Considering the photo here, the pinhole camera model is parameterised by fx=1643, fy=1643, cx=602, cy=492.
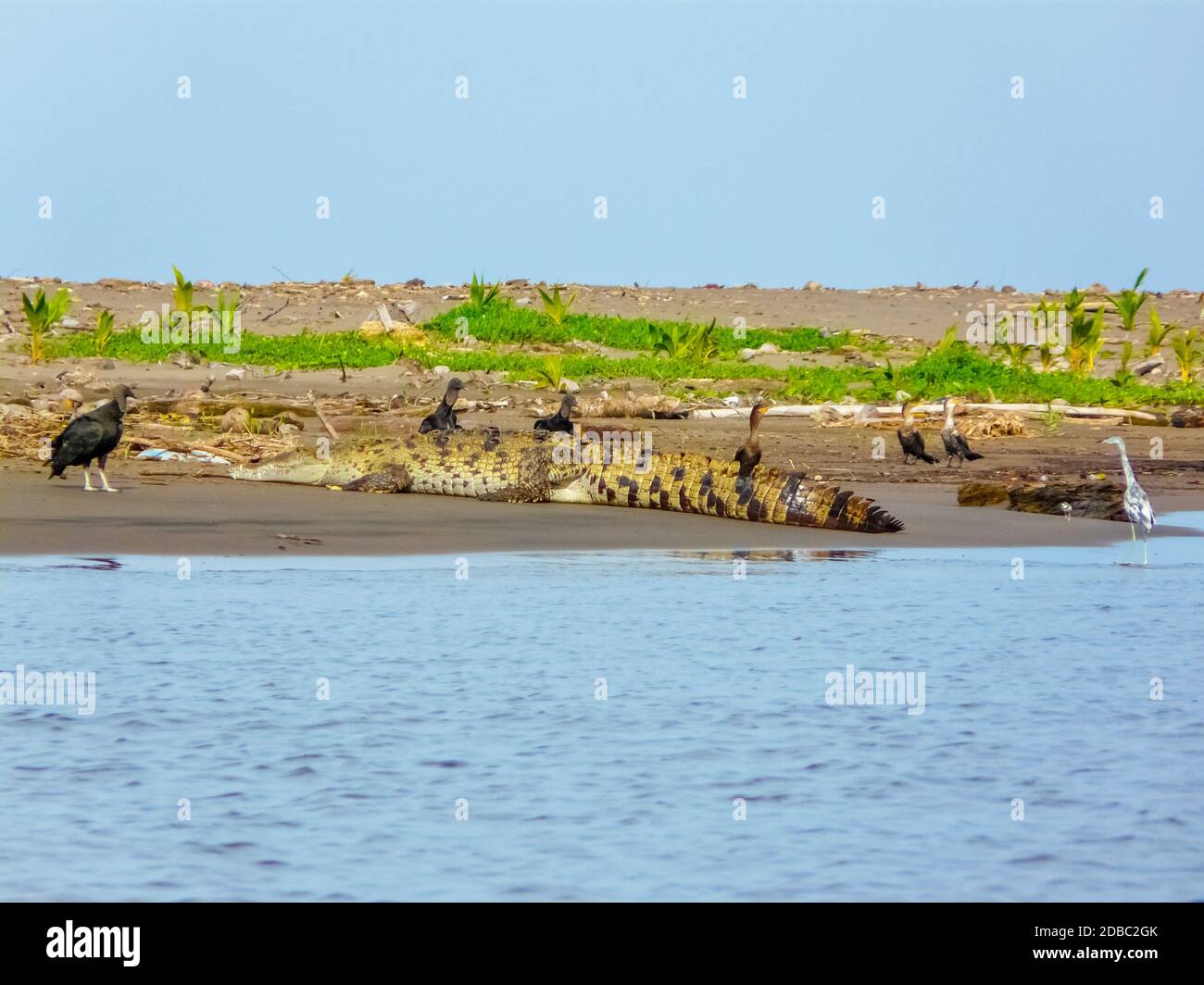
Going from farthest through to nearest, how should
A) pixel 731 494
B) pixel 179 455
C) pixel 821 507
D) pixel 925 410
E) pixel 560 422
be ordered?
pixel 925 410
pixel 560 422
pixel 179 455
pixel 731 494
pixel 821 507

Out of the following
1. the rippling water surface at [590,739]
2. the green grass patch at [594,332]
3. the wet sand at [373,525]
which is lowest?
the rippling water surface at [590,739]

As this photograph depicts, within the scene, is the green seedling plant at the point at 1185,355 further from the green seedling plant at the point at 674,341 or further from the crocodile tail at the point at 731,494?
the crocodile tail at the point at 731,494

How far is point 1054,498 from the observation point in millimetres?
13281

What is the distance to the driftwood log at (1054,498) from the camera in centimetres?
1319

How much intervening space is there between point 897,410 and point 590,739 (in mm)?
13150

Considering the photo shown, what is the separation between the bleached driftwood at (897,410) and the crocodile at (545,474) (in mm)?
5211

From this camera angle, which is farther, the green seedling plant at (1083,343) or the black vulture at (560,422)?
the green seedling plant at (1083,343)

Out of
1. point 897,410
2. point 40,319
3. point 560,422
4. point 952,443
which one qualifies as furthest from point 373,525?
point 40,319

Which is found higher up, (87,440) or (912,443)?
(87,440)

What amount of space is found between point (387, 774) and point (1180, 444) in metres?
13.7

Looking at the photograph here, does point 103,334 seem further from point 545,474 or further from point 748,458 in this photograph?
point 748,458

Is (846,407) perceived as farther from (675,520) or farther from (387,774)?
(387,774)

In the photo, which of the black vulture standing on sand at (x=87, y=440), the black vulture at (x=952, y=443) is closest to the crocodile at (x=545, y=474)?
the black vulture standing on sand at (x=87, y=440)

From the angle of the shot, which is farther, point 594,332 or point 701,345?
point 594,332
